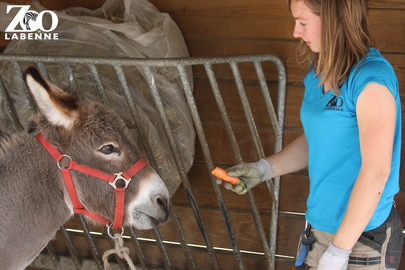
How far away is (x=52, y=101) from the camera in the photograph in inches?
63.6

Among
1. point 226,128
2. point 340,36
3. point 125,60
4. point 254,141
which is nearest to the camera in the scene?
point 340,36

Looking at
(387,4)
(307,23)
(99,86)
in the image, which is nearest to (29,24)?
(99,86)

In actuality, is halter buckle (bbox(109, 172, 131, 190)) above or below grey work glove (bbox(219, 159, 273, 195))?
above

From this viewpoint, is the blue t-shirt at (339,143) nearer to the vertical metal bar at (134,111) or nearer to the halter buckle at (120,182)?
the halter buckle at (120,182)

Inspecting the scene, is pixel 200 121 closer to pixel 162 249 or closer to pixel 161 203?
pixel 161 203

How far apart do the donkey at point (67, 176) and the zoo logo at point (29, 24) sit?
809 millimetres

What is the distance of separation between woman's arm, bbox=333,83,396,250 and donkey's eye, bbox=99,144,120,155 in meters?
0.91

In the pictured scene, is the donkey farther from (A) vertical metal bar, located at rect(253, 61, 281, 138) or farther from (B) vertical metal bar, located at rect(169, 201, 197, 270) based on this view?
(A) vertical metal bar, located at rect(253, 61, 281, 138)

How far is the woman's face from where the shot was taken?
60.6 inches

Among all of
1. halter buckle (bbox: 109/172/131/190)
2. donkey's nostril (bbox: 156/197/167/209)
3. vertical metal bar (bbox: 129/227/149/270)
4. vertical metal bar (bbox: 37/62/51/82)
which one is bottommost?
vertical metal bar (bbox: 129/227/149/270)

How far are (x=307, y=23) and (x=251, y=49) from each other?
0.94 metres

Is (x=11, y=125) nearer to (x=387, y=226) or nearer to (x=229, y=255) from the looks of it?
(x=229, y=255)

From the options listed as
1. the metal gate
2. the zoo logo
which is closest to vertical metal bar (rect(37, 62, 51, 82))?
the metal gate

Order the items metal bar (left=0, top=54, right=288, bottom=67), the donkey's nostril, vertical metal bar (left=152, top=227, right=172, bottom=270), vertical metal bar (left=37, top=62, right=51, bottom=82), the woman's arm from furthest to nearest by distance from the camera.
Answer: vertical metal bar (left=152, top=227, right=172, bottom=270) → vertical metal bar (left=37, top=62, right=51, bottom=82) → metal bar (left=0, top=54, right=288, bottom=67) → the donkey's nostril → the woman's arm
